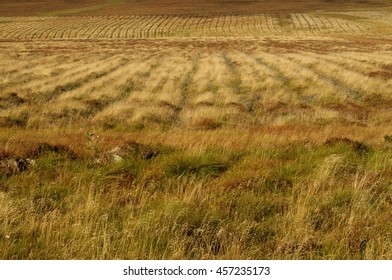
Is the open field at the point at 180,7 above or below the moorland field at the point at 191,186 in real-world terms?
below

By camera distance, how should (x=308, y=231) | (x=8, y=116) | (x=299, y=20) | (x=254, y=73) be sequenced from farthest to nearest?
(x=299, y=20) → (x=254, y=73) → (x=8, y=116) → (x=308, y=231)

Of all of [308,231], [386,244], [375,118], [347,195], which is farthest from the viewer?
[375,118]

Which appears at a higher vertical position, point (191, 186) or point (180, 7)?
point (191, 186)

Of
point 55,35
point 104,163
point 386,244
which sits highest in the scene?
point 386,244

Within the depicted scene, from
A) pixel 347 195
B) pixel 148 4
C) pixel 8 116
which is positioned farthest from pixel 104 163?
pixel 148 4

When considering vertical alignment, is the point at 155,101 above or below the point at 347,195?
below

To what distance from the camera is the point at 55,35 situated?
95.1m

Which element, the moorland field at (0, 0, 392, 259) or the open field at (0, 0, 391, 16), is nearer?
the moorland field at (0, 0, 392, 259)

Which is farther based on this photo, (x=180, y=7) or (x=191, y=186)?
(x=180, y=7)

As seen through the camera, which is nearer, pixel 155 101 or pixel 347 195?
pixel 347 195

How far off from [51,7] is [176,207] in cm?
19905

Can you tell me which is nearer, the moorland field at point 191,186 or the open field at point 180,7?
the moorland field at point 191,186

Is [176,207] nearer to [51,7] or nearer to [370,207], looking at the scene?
[370,207]

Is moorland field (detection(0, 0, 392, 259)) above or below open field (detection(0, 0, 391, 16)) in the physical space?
above
